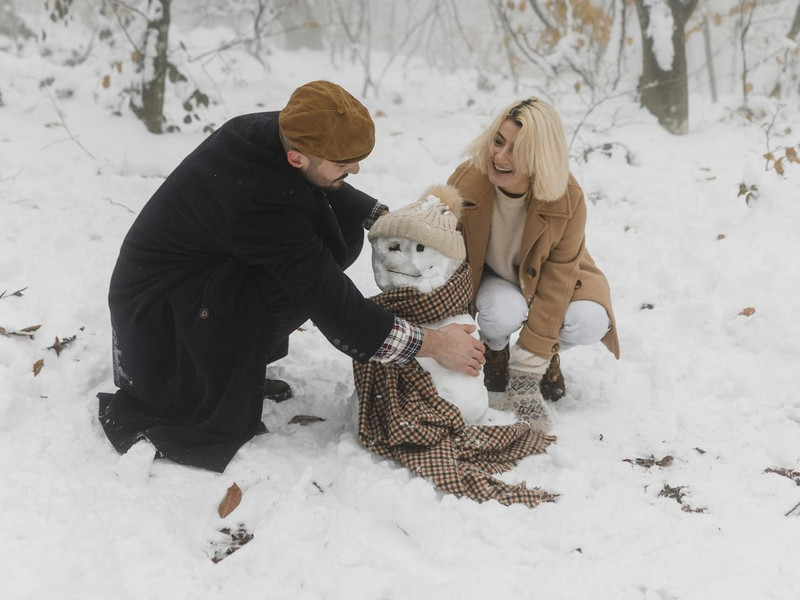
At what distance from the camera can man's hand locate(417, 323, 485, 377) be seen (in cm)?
210

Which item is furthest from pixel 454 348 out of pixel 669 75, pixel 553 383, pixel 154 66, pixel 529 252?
pixel 669 75

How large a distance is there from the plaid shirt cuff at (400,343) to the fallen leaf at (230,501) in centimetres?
56

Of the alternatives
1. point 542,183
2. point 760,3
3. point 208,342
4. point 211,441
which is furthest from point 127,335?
point 760,3

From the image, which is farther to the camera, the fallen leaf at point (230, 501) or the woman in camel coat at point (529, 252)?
the woman in camel coat at point (529, 252)

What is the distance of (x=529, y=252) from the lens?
7.98ft

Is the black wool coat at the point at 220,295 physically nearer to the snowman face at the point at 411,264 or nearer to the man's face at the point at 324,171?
the man's face at the point at 324,171

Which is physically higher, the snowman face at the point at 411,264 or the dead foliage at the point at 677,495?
the snowman face at the point at 411,264

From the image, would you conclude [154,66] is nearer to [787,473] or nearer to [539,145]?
[539,145]

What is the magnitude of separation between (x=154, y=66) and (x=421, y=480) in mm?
3664

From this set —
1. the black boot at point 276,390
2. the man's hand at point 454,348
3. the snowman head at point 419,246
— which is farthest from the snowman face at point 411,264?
the black boot at point 276,390

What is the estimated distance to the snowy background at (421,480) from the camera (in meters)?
1.69

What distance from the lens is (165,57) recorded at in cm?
446

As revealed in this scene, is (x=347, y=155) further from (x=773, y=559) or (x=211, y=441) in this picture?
(x=773, y=559)

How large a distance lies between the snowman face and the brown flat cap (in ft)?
1.23
